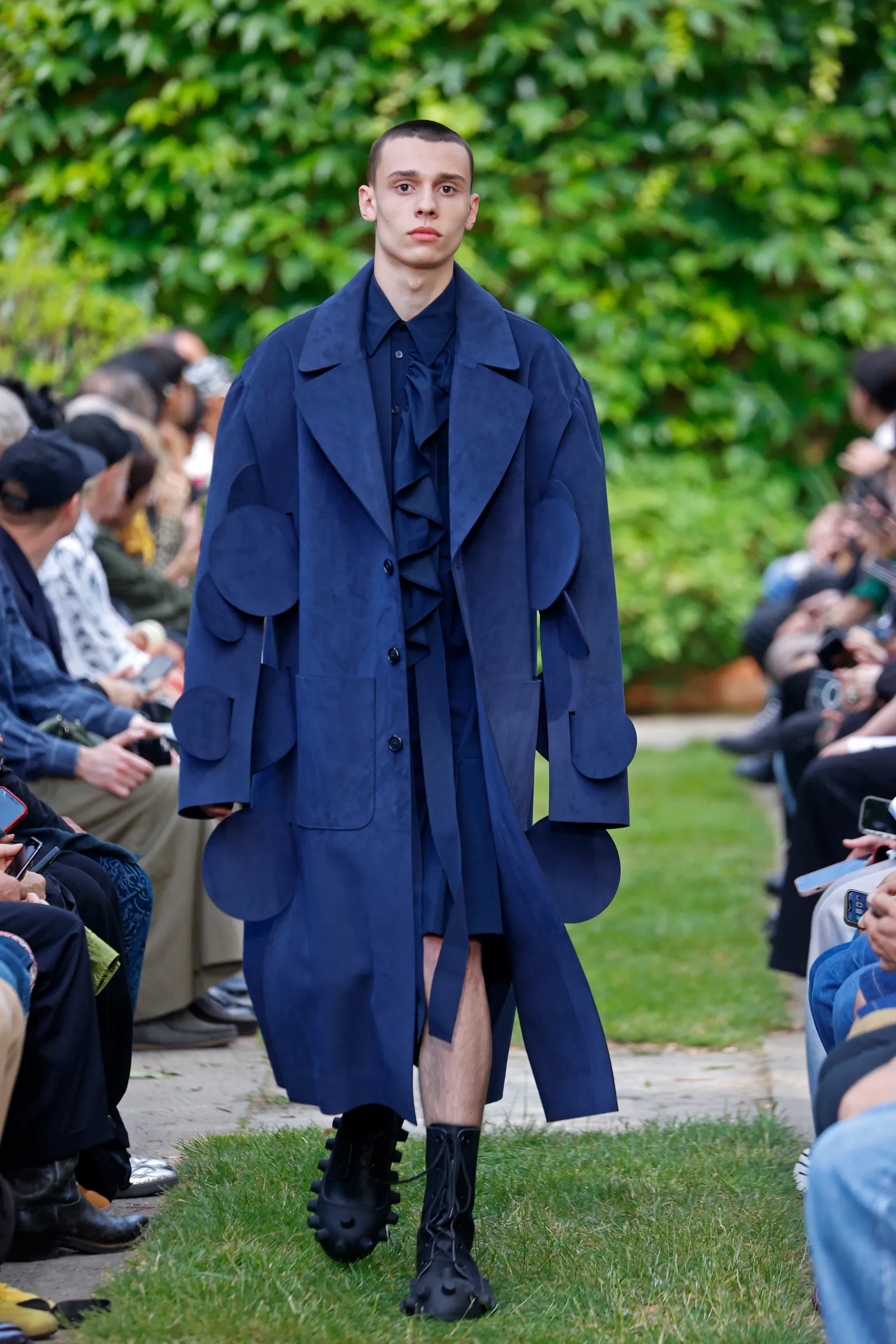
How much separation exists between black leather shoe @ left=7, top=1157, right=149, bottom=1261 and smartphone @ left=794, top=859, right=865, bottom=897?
4.59 feet

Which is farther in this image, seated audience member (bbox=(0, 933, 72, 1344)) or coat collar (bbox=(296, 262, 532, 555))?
coat collar (bbox=(296, 262, 532, 555))

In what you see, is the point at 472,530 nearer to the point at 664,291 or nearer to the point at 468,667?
the point at 468,667

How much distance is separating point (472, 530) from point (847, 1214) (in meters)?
1.34

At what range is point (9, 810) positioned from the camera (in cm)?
329

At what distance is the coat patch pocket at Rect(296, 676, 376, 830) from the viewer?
311 centimetres

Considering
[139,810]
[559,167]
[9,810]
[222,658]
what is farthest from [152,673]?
[559,167]

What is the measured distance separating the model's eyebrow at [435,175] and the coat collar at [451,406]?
213 millimetres

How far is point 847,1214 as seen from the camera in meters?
2.30

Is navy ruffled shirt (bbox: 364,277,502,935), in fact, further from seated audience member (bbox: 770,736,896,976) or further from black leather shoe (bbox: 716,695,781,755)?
black leather shoe (bbox: 716,695,781,755)

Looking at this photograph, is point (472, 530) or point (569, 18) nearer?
point (472, 530)

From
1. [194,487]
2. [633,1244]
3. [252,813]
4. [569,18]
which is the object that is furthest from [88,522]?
[569,18]

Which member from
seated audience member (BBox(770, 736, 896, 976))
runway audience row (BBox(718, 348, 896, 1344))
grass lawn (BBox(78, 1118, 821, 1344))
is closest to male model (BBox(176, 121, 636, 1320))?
grass lawn (BBox(78, 1118, 821, 1344))

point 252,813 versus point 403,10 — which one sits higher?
point 403,10

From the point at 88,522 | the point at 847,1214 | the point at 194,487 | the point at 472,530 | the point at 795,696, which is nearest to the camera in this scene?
the point at 847,1214
